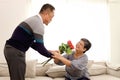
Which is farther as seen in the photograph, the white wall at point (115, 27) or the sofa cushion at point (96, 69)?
the white wall at point (115, 27)

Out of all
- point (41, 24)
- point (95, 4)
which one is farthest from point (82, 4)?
point (41, 24)

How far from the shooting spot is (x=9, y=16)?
417 centimetres

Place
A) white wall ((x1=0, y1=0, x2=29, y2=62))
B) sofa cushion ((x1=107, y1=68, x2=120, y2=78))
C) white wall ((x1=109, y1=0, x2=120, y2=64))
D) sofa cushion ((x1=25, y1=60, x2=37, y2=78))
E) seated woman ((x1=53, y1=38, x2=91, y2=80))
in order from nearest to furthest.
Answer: seated woman ((x1=53, y1=38, x2=91, y2=80)), sofa cushion ((x1=25, y1=60, x2=37, y2=78)), sofa cushion ((x1=107, y1=68, x2=120, y2=78)), white wall ((x1=0, y1=0, x2=29, y2=62)), white wall ((x1=109, y1=0, x2=120, y2=64))

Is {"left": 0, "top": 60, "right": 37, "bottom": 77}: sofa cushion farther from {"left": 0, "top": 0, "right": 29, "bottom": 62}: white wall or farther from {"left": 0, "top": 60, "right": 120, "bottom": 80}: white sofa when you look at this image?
{"left": 0, "top": 0, "right": 29, "bottom": 62}: white wall

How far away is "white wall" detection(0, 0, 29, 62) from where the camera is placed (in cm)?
415

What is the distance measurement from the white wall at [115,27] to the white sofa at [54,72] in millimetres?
645

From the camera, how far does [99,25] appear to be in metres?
4.50

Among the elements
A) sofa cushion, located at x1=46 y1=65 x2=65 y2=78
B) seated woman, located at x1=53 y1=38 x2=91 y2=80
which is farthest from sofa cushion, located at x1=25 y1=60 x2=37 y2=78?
seated woman, located at x1=53 y1=38 x2=91 y2=80

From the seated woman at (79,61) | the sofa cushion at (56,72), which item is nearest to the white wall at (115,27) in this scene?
the sofa cushion at (56,72)

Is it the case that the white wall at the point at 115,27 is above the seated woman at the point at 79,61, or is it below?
above

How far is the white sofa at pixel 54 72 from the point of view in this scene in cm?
363

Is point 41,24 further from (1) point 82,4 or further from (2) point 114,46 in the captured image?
(2) point 114,46

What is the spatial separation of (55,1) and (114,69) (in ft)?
5.40

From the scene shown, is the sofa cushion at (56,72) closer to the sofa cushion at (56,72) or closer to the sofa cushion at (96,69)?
the sofa cushion at (56,72)
